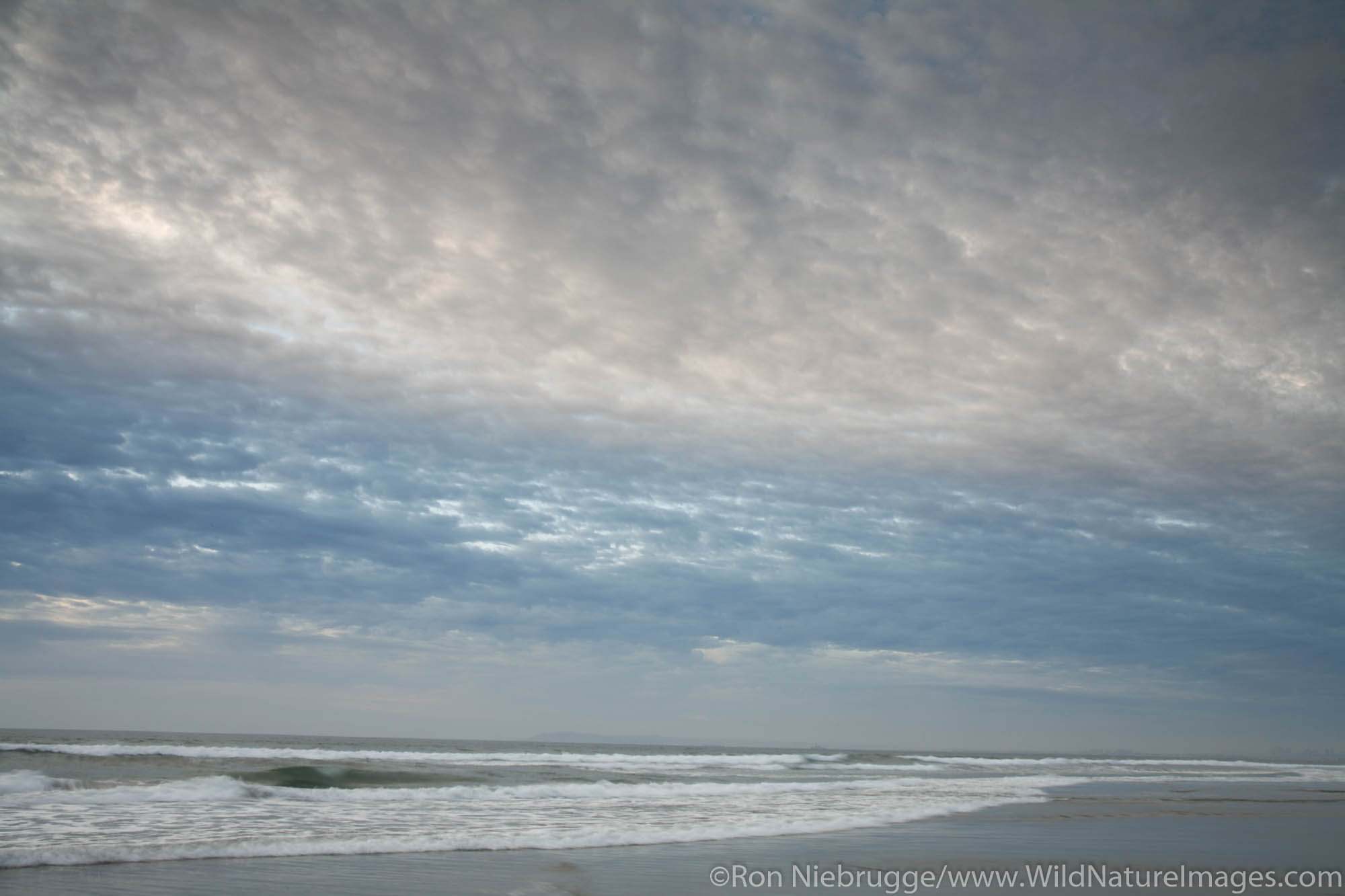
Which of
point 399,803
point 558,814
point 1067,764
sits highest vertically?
point 558,814

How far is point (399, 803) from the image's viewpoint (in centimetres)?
1648

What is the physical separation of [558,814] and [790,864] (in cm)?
669

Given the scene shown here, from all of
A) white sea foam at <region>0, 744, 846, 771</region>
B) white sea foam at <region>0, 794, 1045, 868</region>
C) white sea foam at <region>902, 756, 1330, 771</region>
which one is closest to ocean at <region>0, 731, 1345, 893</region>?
white sea foam at <region>0, 794, 1045, 868</region>

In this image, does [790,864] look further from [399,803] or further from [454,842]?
[399,803]

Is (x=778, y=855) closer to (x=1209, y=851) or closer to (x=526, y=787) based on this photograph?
(x=1209, y=851)

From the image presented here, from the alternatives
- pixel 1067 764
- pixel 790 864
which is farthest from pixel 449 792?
pixel 1067 764

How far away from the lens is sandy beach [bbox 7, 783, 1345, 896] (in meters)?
7.66

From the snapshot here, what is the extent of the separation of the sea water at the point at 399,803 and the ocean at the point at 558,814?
73 millimetres

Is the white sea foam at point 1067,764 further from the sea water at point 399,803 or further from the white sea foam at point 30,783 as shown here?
the white sea foam at point 30,783

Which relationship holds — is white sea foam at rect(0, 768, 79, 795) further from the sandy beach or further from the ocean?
the sandy beach

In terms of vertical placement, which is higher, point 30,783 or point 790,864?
point 790,864

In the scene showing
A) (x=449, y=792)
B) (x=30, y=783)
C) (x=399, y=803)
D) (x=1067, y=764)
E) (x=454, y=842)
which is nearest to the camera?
(x=454, y=842)

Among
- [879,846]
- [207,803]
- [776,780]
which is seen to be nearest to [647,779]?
[776,780]

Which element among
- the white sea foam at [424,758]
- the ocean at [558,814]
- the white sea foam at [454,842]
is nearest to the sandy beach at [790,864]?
the ocean at [558,814]
